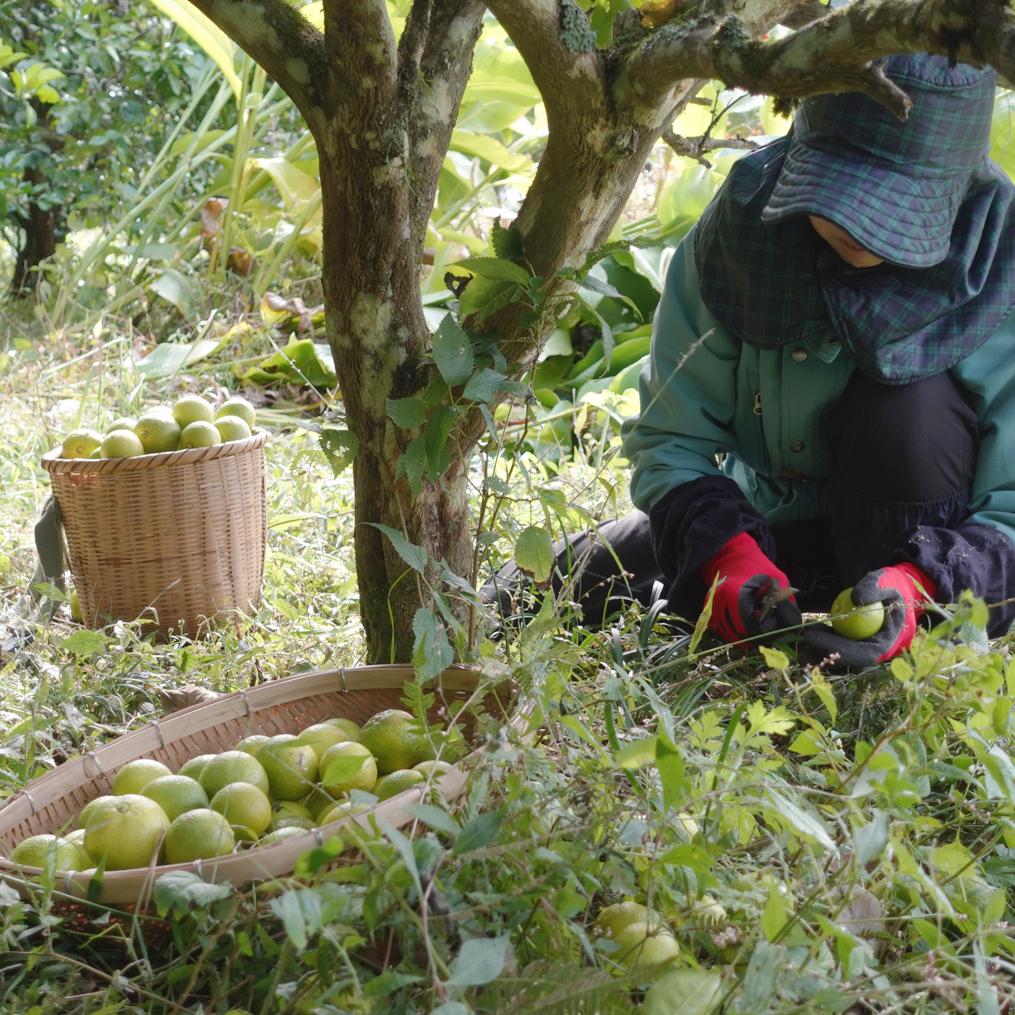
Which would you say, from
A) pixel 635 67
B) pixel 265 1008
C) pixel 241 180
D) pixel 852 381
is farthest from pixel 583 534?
pixel 241 180

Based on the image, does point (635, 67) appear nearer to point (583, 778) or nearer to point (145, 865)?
point (583, 778)

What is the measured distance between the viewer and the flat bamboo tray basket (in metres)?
0.87

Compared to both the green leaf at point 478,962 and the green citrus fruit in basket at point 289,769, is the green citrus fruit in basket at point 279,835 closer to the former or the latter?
the green citrus fruit in basket at point 289,769

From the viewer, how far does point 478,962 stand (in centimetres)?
66

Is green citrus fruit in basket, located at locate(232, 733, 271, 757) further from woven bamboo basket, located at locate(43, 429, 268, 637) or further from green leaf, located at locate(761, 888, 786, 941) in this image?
woven bamboo basket, located at locate(43, 429, 268, 637)

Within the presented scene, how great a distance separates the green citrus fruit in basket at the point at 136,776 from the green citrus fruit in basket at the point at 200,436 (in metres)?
1.05

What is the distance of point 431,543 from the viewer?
4.57 feet

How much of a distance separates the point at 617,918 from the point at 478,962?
26cm

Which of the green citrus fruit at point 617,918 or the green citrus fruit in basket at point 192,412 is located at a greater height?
the green citrus fruit in basket at point 192,412

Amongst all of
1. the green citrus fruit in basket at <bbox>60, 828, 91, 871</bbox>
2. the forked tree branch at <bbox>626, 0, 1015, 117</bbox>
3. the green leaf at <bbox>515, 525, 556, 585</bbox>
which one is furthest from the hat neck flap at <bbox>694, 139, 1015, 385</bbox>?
the green citrus fruit in basket at <bbox>60, 828, 91, 871</bbox>

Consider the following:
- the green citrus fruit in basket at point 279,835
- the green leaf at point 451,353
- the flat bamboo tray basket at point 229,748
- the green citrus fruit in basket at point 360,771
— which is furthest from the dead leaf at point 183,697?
the green leaf at point 451,353

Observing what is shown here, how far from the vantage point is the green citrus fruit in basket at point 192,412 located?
2164mm

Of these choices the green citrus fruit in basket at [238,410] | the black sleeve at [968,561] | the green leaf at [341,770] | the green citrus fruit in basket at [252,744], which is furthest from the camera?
the green citrus fruit in basket at [238,410]

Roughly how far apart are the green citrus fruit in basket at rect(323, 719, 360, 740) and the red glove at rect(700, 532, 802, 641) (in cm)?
55
